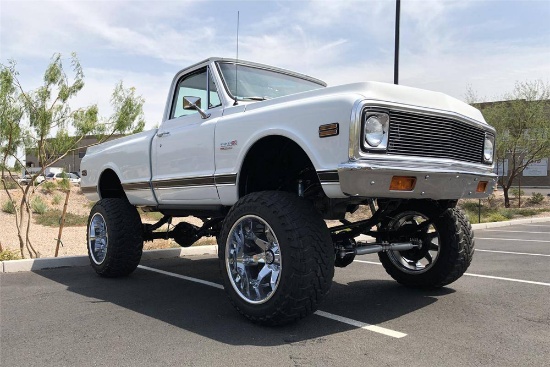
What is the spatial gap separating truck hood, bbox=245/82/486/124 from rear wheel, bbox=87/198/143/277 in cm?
256

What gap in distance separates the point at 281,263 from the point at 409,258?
226cm

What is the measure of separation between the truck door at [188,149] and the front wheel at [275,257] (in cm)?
74

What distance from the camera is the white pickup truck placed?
134 inches

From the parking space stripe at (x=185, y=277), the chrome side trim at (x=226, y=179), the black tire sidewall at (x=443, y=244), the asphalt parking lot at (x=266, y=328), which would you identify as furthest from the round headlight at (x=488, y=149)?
the parking space stripe at (x=185, y=277)

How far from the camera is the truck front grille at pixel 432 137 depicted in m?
3.51

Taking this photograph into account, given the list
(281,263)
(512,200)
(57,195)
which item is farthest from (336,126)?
(512,200)

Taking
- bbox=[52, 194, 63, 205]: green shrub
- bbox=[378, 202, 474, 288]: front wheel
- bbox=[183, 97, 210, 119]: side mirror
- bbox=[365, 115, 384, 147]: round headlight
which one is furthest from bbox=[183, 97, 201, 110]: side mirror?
bbox=[52, 194, 63, 205]: green shrub

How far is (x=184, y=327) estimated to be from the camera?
148 inches

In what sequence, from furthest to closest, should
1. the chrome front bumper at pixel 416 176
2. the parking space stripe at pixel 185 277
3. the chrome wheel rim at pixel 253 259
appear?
1. the parking space stripe at pixel 185 277
2. the chrome wheel rim at pixel 253 259
3. the chrome front bumper at pixel 416 176

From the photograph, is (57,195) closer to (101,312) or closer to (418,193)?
(101,312)

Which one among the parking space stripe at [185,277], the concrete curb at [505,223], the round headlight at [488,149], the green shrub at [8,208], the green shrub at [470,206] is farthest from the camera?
the green shrub at [470,206]

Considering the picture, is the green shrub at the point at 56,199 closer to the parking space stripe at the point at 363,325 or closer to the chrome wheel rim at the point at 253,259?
the chrome wheel rim at the point at 253,259

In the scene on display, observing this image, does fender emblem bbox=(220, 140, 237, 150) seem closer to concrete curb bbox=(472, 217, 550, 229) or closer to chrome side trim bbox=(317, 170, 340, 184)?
chrome side trim bbox=(317, 170, 340, 184)

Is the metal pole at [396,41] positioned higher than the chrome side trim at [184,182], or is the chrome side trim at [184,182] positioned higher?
the metal pole at [396,41]
